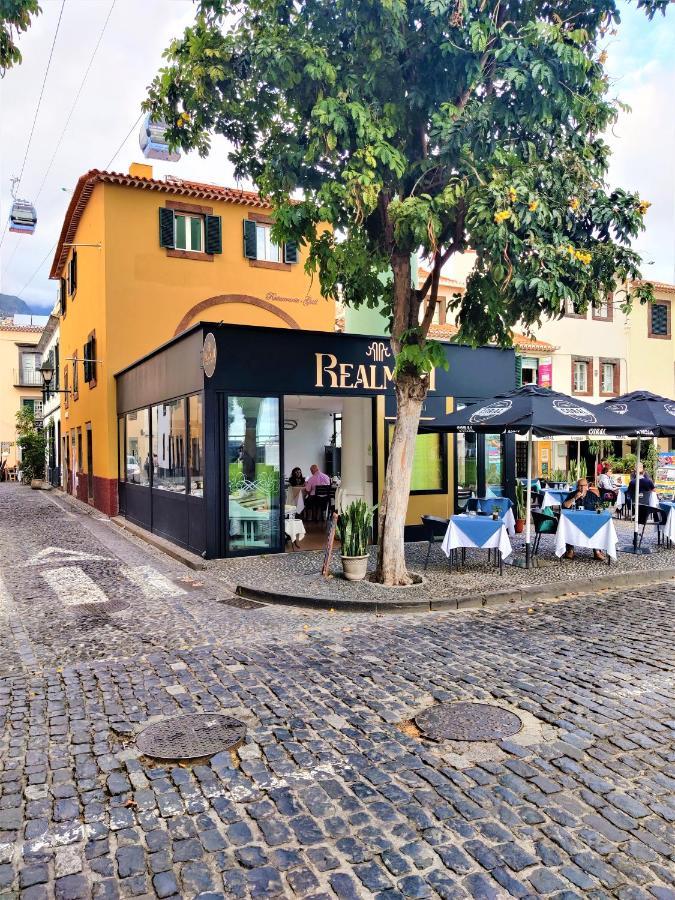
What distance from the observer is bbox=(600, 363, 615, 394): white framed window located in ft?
110

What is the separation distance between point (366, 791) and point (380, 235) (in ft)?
25.1

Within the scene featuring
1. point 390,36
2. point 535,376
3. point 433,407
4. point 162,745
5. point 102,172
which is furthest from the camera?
point 535,376

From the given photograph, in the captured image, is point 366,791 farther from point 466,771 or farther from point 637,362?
point 637,362

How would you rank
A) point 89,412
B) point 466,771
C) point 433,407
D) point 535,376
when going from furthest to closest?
1. point 535,376
2. point 89,412
3. point 433,407
4. point 466,771

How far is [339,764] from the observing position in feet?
13.1

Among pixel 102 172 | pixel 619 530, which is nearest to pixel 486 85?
pixel 619 530

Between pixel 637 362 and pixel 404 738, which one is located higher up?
pixel 637 362

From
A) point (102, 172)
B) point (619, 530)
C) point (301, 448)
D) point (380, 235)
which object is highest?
point (102, 172)

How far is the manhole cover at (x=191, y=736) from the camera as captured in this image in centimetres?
418

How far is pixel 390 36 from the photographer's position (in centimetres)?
785

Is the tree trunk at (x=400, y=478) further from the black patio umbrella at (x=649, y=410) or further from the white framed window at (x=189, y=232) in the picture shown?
the white framed window at (x=189, y=232)

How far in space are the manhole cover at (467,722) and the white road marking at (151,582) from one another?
16.3 ft

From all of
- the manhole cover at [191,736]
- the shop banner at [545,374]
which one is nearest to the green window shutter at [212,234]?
the shop banner at [545,374]

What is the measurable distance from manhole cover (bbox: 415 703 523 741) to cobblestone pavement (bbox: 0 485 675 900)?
0.37ft
